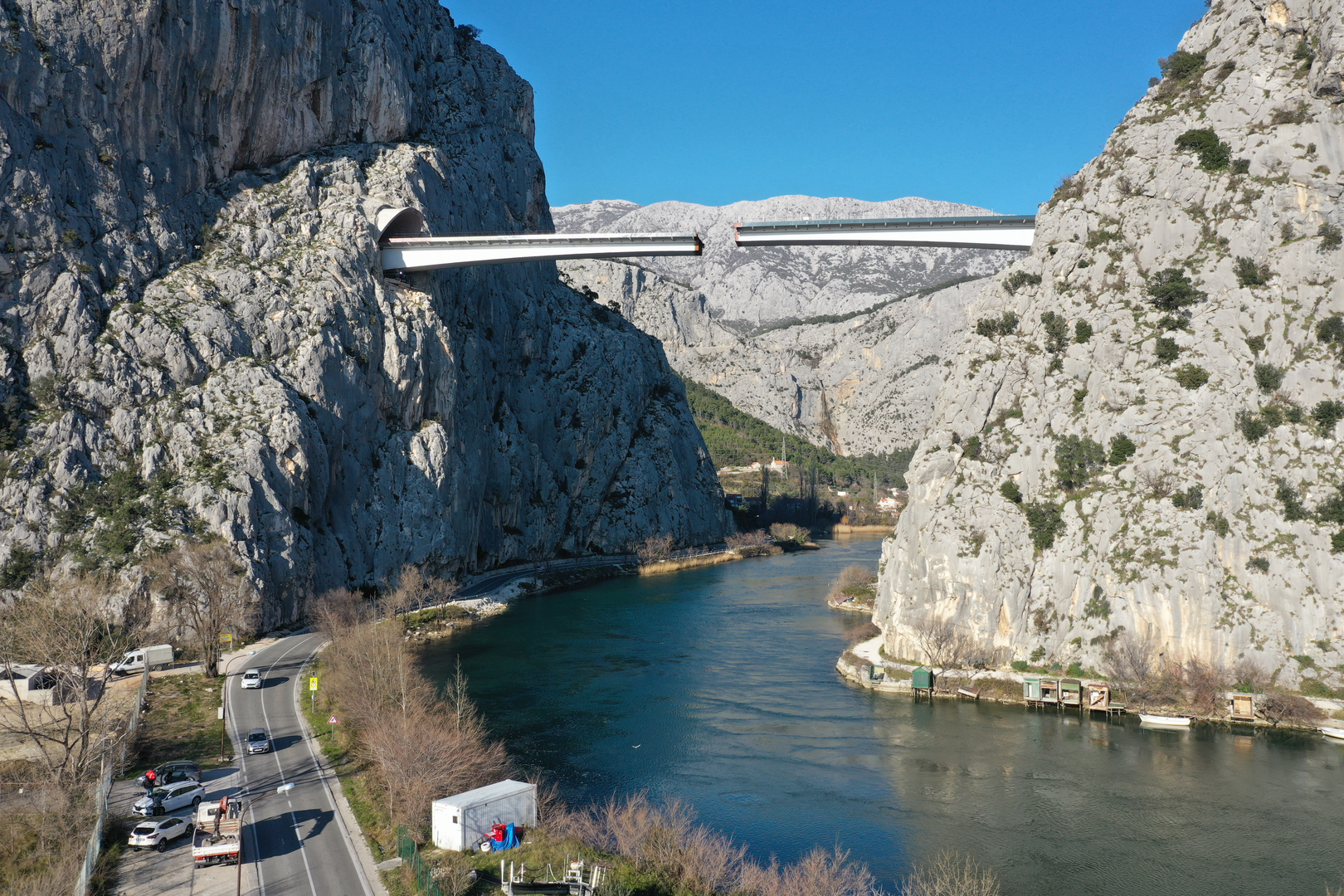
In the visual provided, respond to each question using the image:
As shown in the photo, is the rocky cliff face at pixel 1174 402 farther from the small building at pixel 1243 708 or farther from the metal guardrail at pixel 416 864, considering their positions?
the metal guardrail at pixel 416 864

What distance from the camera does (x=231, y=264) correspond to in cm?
6819

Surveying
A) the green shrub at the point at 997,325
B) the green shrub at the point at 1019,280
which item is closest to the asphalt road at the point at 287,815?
the green shrub at the point at 997,325

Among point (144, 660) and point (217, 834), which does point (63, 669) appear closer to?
point (217, 834)

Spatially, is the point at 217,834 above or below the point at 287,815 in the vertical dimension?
above

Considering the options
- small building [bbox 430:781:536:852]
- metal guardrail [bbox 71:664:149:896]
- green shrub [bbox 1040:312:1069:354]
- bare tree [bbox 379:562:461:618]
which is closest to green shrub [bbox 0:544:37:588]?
metal guardrail [bbox 71:664:149:896]

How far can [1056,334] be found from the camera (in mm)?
57844

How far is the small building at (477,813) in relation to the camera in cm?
2753

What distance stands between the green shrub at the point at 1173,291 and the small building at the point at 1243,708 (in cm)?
2254

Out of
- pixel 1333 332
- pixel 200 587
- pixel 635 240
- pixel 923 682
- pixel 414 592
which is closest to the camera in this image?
pixel 1333 332

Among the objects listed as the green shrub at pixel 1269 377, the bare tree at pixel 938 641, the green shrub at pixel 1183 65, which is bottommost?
the bare tree at pixel 938 641

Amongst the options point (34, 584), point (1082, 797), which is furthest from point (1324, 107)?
point (34, 584)

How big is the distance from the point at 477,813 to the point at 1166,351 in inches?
1791

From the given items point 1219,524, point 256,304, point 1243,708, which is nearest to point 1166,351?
point 1219,524

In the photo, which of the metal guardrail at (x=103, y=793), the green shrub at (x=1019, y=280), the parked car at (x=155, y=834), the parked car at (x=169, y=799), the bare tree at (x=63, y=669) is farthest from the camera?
the green shrub at (x=1019, y=280)
